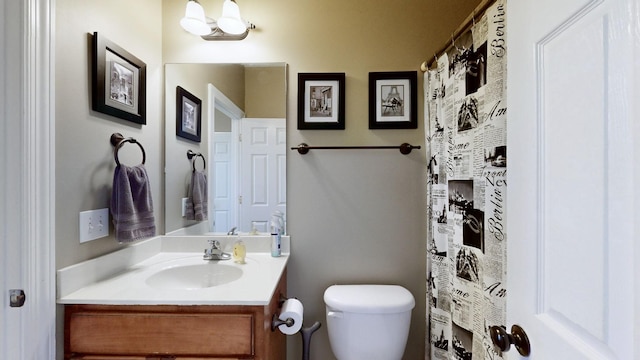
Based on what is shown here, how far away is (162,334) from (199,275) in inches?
18.5

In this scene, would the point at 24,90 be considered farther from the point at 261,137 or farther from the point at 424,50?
the point at 424,50

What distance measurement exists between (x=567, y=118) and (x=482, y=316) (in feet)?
2.63

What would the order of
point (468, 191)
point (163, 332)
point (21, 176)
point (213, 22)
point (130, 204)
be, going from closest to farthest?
point (21, 176)
point (163, 332)
point (468, 191)
point (130, 204)
point (213, 22)

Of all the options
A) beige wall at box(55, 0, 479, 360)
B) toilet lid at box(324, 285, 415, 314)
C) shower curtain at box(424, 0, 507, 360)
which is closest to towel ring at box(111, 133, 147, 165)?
beige wall at box(55, 0, 479, 360)

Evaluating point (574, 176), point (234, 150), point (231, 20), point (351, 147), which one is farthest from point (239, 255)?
point (574, 176)

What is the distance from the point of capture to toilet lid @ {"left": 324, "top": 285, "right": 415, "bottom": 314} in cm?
143

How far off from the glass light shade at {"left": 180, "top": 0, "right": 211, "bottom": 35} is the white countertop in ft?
3.71

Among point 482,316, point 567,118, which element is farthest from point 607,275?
point 482,316

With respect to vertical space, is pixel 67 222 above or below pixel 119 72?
below

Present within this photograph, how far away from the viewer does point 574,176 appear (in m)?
0.52

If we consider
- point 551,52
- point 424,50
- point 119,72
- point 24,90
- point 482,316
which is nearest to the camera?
point 551,52

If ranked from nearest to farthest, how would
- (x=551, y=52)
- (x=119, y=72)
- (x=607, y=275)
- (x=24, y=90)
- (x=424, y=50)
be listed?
(x=607, y=275) → (x=551, y=52) → (x=24, y=90) → (x=119, y=72) → (x=424, y=50)

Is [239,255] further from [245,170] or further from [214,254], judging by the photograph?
[245,170]

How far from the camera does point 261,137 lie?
5.61ft
